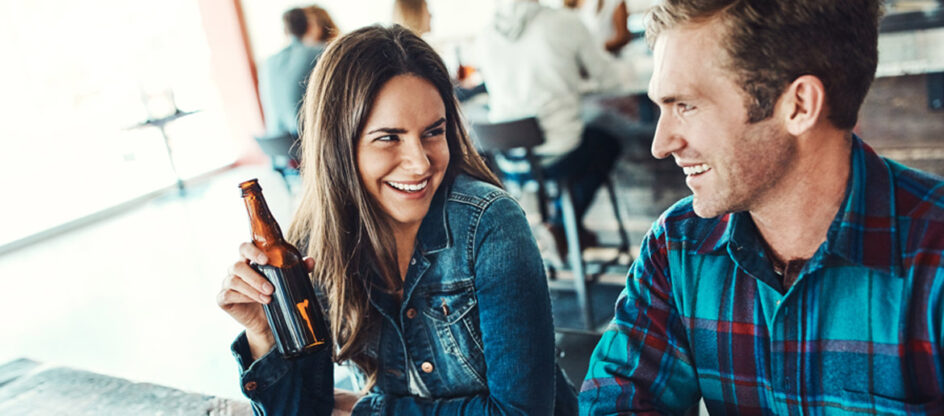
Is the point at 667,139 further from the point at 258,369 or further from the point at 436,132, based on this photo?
the point at 258,369

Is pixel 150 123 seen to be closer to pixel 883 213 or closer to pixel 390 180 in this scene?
pixel 390 180

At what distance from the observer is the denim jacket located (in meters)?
1.15

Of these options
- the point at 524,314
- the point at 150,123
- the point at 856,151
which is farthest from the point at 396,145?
the point at 150,123

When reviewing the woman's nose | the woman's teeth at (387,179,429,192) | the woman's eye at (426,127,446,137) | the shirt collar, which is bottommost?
the shirt collar

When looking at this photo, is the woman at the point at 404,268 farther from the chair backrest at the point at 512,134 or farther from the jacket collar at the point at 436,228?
the chair backrest at the point at 512,134

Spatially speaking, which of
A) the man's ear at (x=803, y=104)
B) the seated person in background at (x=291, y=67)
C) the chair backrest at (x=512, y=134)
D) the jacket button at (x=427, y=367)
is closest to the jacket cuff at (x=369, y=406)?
the jacket button at (x=427, y=367)

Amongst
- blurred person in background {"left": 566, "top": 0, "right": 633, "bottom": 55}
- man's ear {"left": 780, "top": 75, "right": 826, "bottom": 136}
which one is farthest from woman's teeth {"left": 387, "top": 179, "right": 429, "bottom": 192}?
blurred person in background {"left": 566, "top": 0, "right": 633, "bottom": 55}

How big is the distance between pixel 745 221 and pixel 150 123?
6.41m

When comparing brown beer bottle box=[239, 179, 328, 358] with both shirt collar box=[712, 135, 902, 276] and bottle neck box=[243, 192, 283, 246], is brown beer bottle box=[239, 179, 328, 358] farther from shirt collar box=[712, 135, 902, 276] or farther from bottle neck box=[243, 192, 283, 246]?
shirt collar box=[712, 135, 902, 276]

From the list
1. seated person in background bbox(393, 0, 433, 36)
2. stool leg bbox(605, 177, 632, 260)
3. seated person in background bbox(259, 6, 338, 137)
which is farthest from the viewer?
seated person in background bbox(259, 6, 338, 137)

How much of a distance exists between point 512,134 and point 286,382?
169 centimetres

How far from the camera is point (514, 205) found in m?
1.25

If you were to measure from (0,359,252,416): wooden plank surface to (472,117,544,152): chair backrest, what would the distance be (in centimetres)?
170

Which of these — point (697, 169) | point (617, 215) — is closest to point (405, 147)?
point (697, 169)
